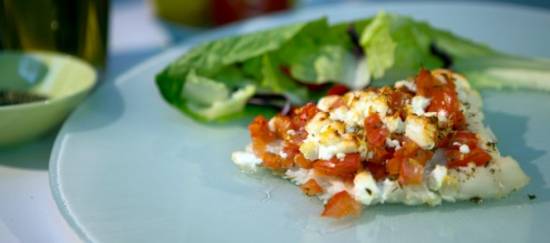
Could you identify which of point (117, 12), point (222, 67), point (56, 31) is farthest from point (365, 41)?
point (117, 12)

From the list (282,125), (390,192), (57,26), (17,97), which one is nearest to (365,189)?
(390,192)

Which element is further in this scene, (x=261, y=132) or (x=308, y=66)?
(x=308, y=66)

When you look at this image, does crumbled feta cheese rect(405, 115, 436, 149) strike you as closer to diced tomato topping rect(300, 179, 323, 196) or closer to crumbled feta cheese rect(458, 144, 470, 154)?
crumbled feta cheese rect(458, 144, 470, 154)

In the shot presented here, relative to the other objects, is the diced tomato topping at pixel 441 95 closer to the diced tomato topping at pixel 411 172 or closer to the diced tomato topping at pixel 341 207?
the diced tomato topping at pixel 411 172

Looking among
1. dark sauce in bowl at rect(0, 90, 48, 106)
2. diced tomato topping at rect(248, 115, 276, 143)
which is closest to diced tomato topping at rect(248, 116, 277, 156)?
diced tomato topping at rect(248, 115, 276, 143)

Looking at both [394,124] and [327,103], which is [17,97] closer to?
[327,103]

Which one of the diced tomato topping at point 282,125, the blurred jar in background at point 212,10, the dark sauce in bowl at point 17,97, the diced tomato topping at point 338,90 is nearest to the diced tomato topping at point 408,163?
the diced tomato topping at point 282,125

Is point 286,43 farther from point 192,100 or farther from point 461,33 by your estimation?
point 461,33
